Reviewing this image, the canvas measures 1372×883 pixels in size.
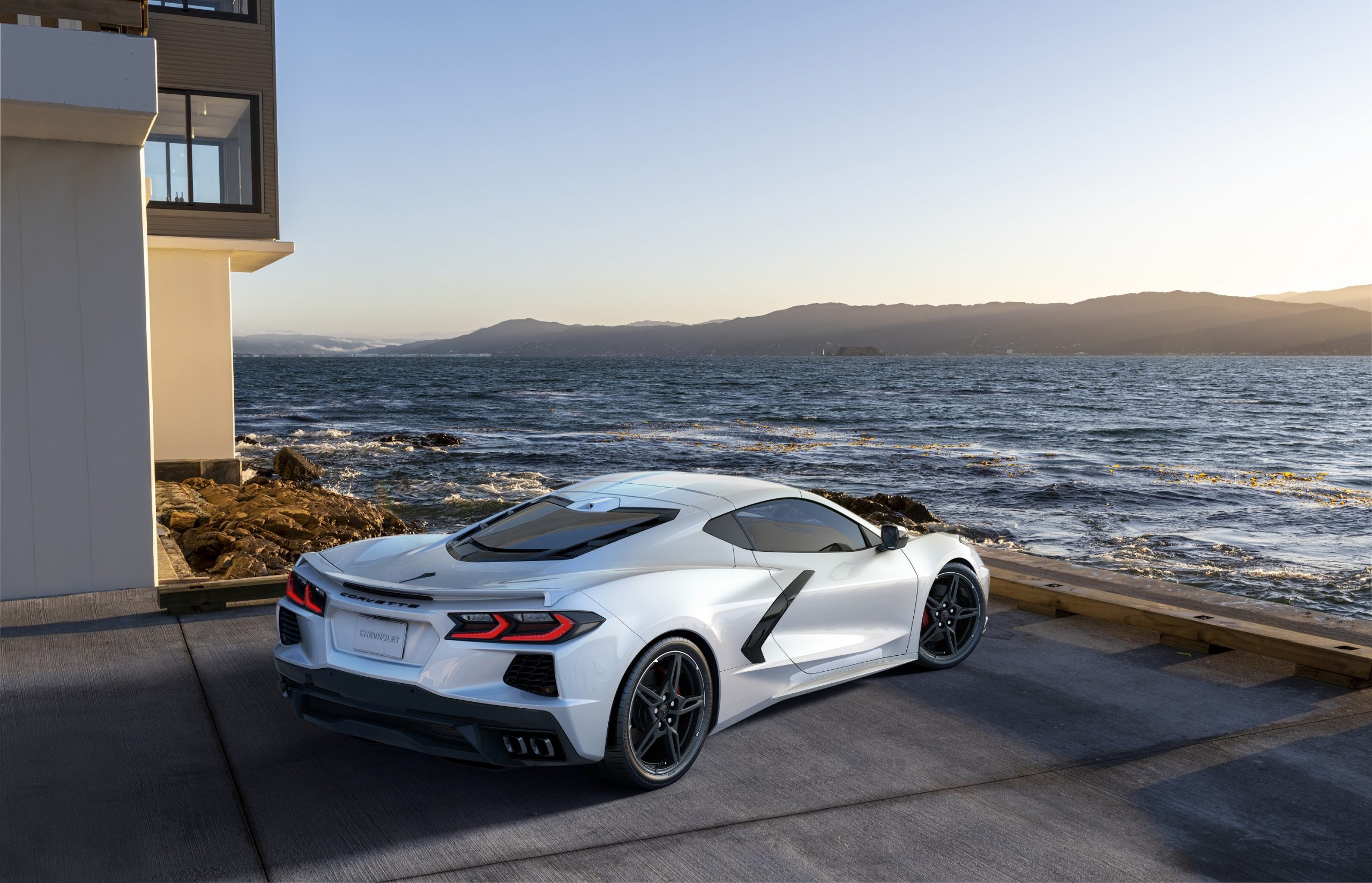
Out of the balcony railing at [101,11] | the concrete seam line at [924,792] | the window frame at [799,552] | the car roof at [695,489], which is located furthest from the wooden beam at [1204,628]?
the balcony railing at [101,11]

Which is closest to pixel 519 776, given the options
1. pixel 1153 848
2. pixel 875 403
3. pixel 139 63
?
pixel 1153 848

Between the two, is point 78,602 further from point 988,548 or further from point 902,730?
point 988,548

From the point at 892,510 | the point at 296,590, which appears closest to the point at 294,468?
the point at 892,510

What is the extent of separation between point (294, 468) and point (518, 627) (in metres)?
20.0

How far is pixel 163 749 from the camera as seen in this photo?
16.3ft

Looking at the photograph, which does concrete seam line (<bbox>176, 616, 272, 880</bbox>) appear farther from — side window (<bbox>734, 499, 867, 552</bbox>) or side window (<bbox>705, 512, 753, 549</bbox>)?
side window (<bbox>734, 499, 867, 552</bbox>)

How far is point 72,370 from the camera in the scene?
25.6ft

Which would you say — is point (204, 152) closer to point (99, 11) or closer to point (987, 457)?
point (99, 11)

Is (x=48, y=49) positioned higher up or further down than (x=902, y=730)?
higher up

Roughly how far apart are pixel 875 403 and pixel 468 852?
59231mm

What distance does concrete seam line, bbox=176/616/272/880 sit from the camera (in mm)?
3928

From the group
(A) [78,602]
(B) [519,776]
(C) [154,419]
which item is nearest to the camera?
(B) [519,776]

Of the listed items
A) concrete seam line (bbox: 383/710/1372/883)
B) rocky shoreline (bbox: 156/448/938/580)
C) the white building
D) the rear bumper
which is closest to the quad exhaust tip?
the rear bumper

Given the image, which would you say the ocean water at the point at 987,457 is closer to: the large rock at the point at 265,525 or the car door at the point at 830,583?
the large rock at the point at 265,525
